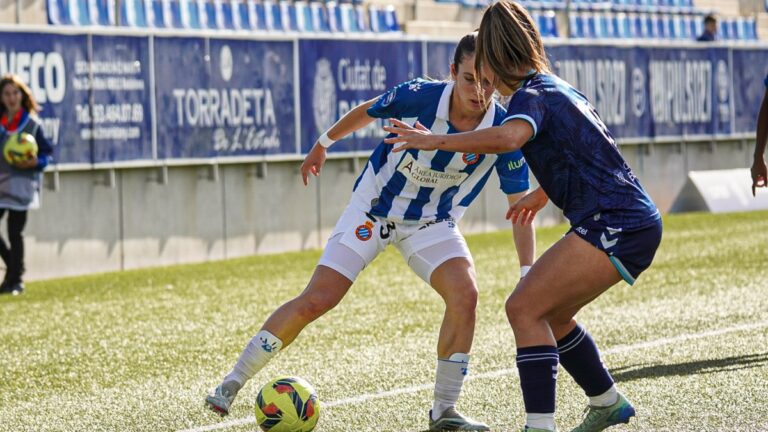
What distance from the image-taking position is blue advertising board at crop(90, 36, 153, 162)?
1462 cm

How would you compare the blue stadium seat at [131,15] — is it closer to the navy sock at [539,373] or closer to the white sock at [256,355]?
the white sock at [256,355]

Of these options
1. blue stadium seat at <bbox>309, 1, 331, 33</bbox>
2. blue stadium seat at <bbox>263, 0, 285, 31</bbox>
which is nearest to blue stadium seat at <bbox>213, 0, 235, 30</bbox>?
blue stadium seat at <bbox>263, 0, 285, 31</bbox>

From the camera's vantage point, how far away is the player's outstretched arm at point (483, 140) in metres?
5.02

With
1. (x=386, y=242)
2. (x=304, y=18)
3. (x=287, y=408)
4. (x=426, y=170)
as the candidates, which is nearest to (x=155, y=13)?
(x=304, y=18)

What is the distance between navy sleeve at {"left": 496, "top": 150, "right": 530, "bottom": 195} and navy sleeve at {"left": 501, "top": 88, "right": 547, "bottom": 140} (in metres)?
1.12

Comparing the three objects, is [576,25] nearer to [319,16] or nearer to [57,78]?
[319,16]

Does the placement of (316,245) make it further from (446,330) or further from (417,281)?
(446,330)

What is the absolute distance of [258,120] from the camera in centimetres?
1641

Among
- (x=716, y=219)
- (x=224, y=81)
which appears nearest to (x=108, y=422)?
(x=224, y=81)

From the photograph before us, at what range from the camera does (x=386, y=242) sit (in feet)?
21.1

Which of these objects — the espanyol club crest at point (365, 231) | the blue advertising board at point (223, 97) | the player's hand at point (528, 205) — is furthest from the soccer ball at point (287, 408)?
the blue advertising board at point (223, 97)

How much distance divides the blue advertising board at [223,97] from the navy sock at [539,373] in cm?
1049

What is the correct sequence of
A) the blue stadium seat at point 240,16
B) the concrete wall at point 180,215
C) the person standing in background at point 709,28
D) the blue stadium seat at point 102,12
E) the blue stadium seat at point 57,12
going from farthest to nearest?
the person standing in background at point 709,28 → the blue stadium seat at point 240,16 → the blue stadium seat at point 102,12 → the blue stadium seat at point 57,12 → the concrete wall at point 180,215

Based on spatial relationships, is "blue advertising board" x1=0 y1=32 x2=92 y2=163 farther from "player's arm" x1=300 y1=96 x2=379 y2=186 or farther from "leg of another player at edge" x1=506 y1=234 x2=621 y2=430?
"leg of another player at edge" x1=506 y1=234 x2=621 y2=430
